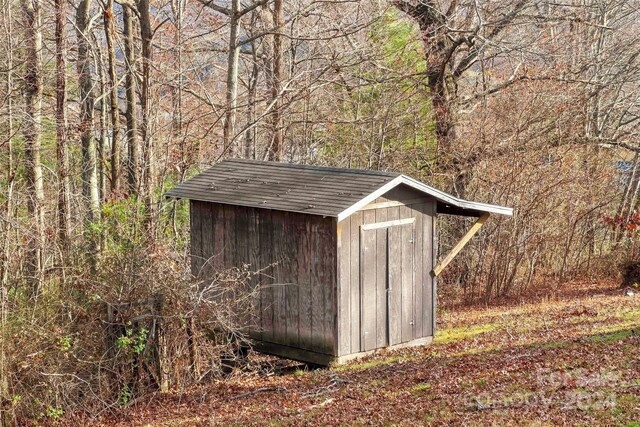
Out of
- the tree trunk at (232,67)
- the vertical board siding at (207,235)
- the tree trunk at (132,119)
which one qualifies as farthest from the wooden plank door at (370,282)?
the tree trunk at (232,67)

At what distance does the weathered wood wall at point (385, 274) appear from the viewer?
13.1 meters

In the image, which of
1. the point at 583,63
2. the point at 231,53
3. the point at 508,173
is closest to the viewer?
the point at 231,53

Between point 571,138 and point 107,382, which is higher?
point 571,138

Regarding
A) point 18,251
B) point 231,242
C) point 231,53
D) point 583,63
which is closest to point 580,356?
point 231,242

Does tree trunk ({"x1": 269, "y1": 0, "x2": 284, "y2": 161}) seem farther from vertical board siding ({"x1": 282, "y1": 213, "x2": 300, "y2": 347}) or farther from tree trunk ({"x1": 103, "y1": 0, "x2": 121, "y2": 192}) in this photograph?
vertical board siding ({"x1": 282, "y1": 213, "x2": 300, "y2": 347})

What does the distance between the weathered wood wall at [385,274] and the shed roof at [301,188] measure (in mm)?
367

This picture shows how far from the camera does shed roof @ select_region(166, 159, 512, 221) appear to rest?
12789mm

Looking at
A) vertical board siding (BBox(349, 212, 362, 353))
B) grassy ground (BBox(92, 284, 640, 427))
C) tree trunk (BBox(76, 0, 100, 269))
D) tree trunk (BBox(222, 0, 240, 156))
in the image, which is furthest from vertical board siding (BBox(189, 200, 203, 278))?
tree trunk (BBox(222, 0, 240, 156))

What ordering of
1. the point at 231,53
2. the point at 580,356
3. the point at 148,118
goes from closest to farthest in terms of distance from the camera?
the point at 580,356, the point at 148,118, the point at 231,53

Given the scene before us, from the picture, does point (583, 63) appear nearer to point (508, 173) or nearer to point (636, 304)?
point (508, 173)

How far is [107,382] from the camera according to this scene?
12.2m

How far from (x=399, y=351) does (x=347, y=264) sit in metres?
1.69

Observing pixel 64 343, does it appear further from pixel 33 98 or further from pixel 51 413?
pixel 33 98

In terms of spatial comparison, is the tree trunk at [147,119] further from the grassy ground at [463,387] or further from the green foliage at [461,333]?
the green foliage at [461,333]
